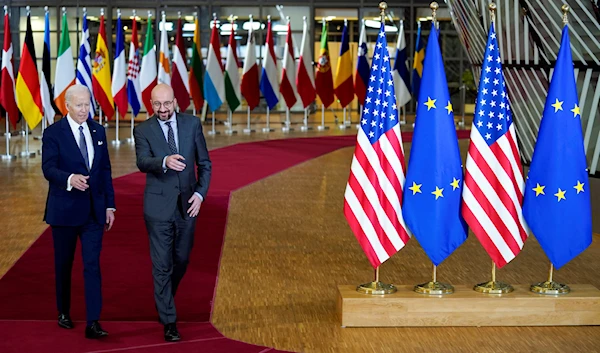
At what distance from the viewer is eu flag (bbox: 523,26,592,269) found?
6.43 metres

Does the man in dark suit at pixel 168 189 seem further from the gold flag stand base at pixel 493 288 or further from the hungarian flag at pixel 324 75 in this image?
the hungarian flag at pixel 324 75

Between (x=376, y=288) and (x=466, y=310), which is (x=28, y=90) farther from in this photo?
(x=466, y=310)

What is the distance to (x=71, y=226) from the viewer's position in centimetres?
577

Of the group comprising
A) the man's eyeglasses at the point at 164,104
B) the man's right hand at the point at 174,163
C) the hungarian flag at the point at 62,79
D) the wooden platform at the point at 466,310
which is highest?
the hungarian flag at the point at 62,79

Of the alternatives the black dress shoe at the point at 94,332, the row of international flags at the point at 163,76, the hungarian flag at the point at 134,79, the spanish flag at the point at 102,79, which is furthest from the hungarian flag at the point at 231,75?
the black dress shoe at the point at 94,332

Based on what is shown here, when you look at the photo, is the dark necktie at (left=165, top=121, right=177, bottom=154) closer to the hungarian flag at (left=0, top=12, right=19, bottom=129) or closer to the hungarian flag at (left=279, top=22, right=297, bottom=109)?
the hungarian flag at (left=0, top=12, right=19, bottom=129)

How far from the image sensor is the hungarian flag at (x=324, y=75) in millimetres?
23500

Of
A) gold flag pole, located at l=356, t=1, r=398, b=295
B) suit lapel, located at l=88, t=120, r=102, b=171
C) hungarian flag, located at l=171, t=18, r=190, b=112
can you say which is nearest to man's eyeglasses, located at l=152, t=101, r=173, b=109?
suit lapel, located at l=88, t=120, r=102, b=171

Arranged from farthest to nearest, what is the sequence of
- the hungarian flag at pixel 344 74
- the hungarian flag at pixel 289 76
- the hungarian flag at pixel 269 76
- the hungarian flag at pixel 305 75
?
the hungarian flag at pixel 344 74, the hungarian flag at pixel 305 75, the hungarian flag at pixel 289 76, the hungarian flag at pixel 269 76

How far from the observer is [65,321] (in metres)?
6.07

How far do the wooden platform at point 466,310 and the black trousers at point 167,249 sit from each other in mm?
1153

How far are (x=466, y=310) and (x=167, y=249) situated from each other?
A: 2.04 meters

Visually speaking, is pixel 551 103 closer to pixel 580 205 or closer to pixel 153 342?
pixel 580 205

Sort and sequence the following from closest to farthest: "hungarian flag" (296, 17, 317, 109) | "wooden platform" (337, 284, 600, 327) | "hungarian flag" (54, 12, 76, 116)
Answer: "wooden platform" (337, 284, 600, 327), "hungarian flag" (54, 12, 76, 116), "hungarian flag" (296, 17, 317, 109)
